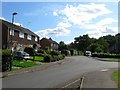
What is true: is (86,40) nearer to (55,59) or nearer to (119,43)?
(119,43)

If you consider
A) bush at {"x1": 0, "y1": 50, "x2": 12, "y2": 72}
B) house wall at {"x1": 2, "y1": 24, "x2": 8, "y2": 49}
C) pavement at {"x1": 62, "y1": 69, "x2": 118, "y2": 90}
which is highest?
house wall at {"x1": 2, "y1": 24, "x2": 8, "y2": 49}

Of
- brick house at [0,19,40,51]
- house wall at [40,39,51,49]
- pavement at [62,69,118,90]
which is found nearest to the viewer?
pavement at [62,69,118,90]

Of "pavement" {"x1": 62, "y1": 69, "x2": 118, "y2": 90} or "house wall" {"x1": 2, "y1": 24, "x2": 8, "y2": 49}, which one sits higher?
"house wall" {"x1": 2, "y1": 24, "x2": 8, "y2": 49}

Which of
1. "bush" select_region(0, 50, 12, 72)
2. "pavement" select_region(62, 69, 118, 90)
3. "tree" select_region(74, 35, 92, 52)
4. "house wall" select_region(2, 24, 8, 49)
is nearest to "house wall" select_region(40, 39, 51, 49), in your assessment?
"tree" select_region(74, 35, 92, 52)

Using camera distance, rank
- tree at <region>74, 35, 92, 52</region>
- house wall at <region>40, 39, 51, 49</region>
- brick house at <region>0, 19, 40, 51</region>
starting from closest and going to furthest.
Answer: brick house at <region>0, 19, 40, 51</region>
house wall at <region>40, 39, 51, 49</region>
tree at <region>74, 35, 92, 52</region>

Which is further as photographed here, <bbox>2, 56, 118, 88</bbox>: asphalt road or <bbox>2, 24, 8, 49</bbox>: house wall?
<bbox>2, 24, 8, 49</bbox>: house wall

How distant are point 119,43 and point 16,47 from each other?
72901mm

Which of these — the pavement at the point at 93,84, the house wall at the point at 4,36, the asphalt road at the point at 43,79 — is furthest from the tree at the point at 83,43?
the pavement at the point at 93,84

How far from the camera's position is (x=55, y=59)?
51656 mm

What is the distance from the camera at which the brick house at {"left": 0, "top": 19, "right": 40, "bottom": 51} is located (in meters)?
56.5

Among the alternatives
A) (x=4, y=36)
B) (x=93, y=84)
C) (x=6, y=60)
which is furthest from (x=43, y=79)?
(x=4, y=36)

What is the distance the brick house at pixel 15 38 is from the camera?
185 feet

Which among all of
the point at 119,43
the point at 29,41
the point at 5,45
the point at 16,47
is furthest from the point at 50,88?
the point at 119,43

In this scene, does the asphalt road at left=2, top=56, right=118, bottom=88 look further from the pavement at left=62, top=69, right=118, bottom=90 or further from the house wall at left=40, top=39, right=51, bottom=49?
the house wall at left=40, top=39, right=51, bottom=49
